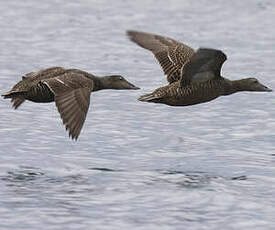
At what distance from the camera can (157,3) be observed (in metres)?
29.7

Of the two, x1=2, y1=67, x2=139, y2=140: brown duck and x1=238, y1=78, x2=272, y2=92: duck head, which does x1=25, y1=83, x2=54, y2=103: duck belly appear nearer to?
x1=2, y1=67, x2=139, y2=140: brown duck

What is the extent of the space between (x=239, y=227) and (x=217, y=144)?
4.29 metres

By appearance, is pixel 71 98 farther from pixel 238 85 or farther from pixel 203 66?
pixel 238 85

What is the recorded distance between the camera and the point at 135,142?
1673 centimetres

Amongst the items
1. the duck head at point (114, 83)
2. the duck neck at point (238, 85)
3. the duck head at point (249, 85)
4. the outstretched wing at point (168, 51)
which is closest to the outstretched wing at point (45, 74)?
the duck head at point (114, 83)

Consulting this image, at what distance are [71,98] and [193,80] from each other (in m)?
1.63

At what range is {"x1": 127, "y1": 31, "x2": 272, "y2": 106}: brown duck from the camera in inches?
574

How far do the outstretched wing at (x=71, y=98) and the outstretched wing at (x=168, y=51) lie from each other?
1.35m

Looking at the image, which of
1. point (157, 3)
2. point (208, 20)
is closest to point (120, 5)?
point (157, 3)

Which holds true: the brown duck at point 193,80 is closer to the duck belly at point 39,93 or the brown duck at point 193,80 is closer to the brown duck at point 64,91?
the brown duck at point 64,91

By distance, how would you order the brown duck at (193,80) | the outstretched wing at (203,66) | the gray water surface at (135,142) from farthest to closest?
the brown duck at (193,80)
the outstretched wing at (203,66)
the gray water surface at (135,142)

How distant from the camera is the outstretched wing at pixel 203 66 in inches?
566

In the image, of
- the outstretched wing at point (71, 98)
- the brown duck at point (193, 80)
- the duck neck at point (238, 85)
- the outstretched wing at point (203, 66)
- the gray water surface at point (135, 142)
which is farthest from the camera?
the duck neck at point (238, 85)

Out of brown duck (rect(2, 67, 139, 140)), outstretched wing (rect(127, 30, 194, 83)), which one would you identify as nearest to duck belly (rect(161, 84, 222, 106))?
outstretched wing (rect(127, 30, 194, 83))
